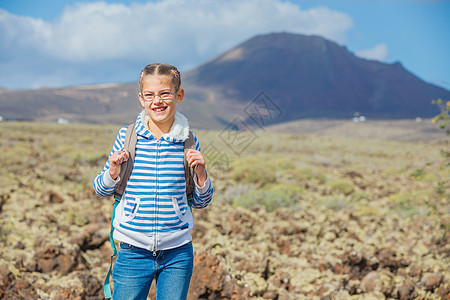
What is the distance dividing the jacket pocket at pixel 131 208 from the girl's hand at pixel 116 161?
13 cm

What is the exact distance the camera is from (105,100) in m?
105

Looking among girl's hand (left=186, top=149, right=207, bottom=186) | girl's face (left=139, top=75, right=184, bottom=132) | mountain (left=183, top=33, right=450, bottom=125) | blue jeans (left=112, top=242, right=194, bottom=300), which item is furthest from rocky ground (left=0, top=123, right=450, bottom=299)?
mountain (left=183, top=33, right=450, bottom=125)

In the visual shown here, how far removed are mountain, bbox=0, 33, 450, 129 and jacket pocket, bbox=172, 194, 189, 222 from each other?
8124 cm

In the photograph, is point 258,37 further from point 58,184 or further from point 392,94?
point 58,184

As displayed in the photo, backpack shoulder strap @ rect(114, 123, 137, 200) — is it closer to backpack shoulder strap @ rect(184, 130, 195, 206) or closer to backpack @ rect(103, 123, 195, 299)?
backpack @ rect(103, 123, 195, 299)

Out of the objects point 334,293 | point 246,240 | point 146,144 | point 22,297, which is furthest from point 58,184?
point 146,144

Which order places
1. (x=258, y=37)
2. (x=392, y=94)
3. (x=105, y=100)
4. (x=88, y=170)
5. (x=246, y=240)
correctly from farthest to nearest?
(x=258, y=37), (x=392, y=94), (x=105, y=100), (x=88, y=170), (x=246, y=240)

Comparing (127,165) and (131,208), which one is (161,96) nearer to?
(127,165)

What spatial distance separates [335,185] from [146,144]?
29.2 feet

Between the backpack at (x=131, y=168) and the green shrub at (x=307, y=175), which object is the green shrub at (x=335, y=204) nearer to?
the green shrub at (x=307, y=175)

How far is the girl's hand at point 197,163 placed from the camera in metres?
1.75

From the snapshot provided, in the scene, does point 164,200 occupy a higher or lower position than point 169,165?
lower

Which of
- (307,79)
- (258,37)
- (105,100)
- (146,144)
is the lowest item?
(146,144)

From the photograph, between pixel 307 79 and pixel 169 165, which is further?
pixel 307 79
